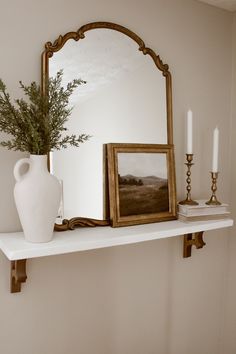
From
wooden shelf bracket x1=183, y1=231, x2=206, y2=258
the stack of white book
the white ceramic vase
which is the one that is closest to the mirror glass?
the white ceramic vase

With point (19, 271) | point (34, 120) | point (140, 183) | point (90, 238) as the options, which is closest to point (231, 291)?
point (140, 183)

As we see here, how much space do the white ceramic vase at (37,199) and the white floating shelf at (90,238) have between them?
4 centimetres

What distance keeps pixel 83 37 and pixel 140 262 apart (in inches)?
38.1

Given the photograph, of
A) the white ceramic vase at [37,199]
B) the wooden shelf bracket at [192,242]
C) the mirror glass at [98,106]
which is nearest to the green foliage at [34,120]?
the white ceramic vase at [37,199]

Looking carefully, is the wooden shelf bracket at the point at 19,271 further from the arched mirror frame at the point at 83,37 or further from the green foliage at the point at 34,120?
the green foliage at the point at 34,120

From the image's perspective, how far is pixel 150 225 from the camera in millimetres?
1432

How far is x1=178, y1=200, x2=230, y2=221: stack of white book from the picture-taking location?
1.50m

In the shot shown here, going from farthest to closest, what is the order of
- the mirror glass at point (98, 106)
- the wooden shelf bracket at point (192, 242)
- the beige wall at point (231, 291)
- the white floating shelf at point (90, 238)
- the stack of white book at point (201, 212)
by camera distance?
the beige wall at point (231, 291) → the wooden shelf bracket at point (192, 242) → the stack of white book at point (201, 212) → the mirror glass at point (98, 106) → the white floating shelf at point (90, 238)

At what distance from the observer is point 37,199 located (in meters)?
1.09

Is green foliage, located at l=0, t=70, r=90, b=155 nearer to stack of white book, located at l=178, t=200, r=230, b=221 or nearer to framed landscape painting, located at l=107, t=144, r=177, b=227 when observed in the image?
framed landscape painting, located at l=107, t=144, r=177, b=227

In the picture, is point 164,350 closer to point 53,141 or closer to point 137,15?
point 53,141

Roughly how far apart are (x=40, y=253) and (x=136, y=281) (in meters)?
0.64

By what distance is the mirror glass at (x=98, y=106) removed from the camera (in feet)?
4.33

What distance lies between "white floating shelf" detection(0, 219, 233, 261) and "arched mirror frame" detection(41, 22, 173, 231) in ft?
0.09
